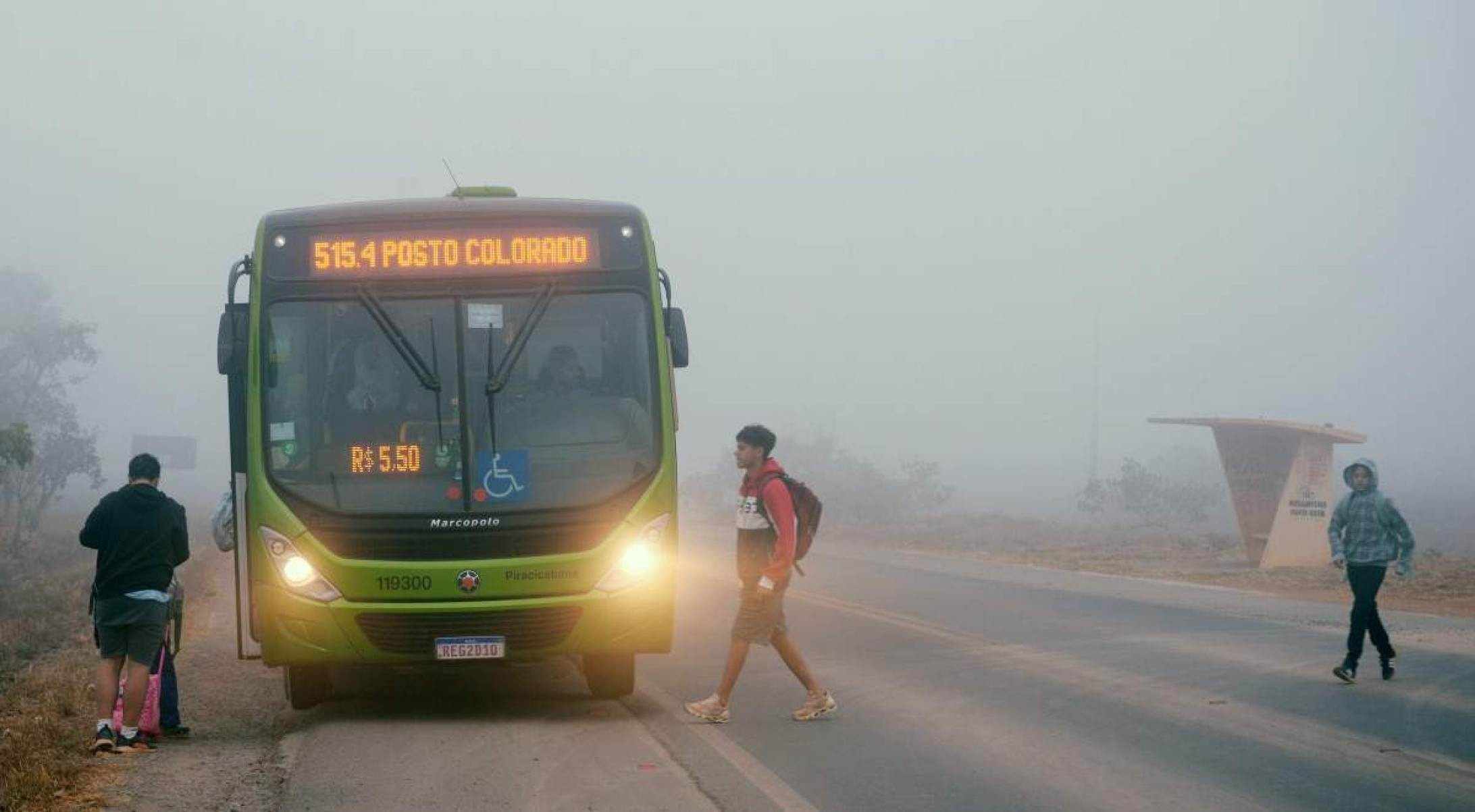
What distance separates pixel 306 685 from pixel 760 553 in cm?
348

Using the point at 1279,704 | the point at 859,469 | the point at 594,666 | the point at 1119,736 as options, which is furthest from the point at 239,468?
the point at 859,469

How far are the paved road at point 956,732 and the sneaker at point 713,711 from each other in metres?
0.13

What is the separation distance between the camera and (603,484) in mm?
10438

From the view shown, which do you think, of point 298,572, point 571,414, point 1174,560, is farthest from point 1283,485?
point 298,572

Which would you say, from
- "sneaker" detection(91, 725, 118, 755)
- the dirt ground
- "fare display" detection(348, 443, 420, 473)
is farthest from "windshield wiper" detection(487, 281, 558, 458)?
the dirt ground

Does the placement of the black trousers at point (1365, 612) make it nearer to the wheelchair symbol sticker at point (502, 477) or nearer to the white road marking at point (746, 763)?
the white road marking at point (746, 763)

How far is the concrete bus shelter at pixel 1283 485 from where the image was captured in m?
29.2

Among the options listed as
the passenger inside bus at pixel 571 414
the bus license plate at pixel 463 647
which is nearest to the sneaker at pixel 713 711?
the bus license plate at pixel 463 647

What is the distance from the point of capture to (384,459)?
1039 cm

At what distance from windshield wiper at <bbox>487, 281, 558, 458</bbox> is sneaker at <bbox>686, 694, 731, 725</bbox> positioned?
218 cm

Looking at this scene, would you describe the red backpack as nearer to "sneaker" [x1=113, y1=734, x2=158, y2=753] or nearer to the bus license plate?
the bus license plate

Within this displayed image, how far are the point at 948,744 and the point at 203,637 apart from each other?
11.6 m

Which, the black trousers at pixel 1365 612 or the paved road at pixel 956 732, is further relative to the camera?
the black trousers at pixel 1365 612

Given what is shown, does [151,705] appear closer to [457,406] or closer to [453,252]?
[457,406]
